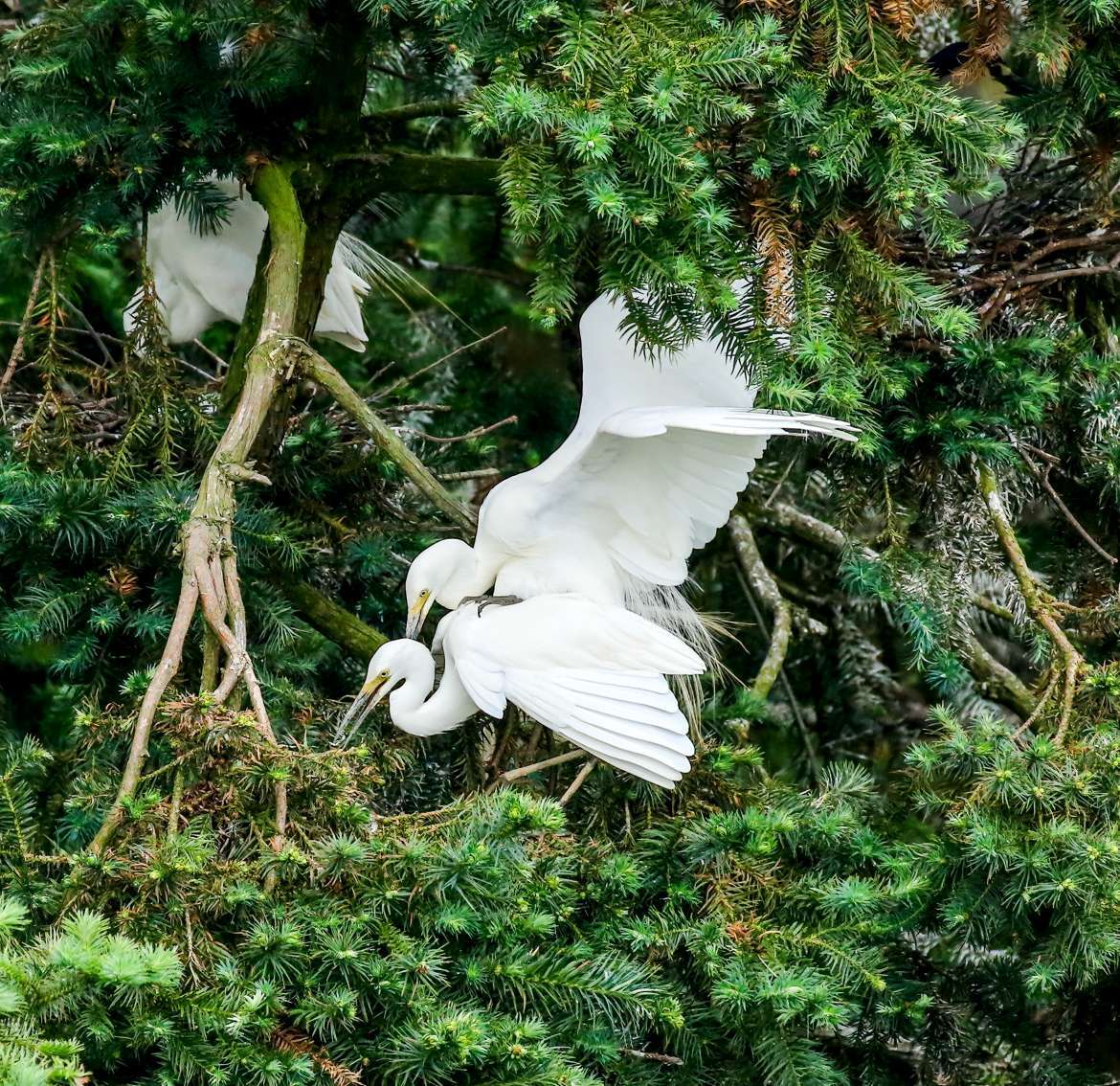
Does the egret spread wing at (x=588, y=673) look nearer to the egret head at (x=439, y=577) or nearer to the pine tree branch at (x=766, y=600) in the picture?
the egret head at (x=439, y=577)

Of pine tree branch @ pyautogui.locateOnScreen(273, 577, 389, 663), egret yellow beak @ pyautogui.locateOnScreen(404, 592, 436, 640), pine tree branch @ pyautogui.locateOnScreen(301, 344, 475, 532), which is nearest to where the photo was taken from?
pine tree branch @ pyautogui.locateOnScreen(301, 344, 475, 532)

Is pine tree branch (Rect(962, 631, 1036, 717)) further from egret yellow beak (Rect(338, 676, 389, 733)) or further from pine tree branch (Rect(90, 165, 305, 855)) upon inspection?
pine tree branch (Rect(90, 165, 305, 855))

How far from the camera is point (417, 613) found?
2355 millimetres

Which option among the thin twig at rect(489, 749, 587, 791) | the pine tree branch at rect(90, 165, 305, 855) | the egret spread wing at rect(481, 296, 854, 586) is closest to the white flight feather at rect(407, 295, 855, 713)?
the egret spread wing at rect(481, 296, 854, 586)

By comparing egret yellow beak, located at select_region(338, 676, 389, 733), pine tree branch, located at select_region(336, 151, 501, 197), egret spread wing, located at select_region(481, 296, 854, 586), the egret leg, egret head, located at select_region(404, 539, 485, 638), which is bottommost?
egret yellow beak, located at select_region(338, 676, 389, 733)

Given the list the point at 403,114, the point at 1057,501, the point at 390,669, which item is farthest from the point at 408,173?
the point at 1057,501

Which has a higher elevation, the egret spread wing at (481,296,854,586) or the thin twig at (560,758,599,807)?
the egret spread wing at (481,296,854,586)

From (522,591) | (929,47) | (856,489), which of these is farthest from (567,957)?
(929,47)

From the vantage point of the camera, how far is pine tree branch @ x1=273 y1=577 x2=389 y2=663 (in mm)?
2447

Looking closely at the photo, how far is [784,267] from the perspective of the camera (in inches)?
76.3

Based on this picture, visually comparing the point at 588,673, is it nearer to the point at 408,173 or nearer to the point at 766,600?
the point at 766,600

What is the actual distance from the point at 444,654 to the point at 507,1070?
831mm

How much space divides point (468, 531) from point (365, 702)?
0.34 meters

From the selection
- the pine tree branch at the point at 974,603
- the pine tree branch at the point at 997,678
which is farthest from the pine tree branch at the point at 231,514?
the pine tree branch at the point at 997,678
